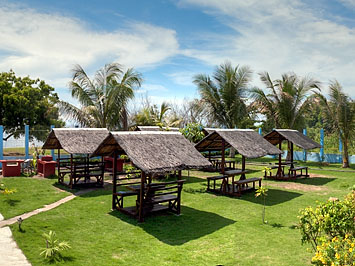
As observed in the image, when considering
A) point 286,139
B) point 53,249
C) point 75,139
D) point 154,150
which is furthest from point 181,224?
point 286,139

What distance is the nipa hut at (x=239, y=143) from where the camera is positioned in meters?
11.4

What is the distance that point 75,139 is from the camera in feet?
42.4

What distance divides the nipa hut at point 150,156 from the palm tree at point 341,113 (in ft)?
45.4

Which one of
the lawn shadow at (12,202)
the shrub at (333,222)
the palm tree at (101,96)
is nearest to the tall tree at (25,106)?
the palm tree at (101,96)

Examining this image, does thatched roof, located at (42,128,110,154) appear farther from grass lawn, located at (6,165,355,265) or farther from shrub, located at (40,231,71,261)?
shrub, located at (40,231,71,261)

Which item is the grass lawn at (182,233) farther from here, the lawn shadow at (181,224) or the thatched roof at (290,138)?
the thatched roof at (290,138)

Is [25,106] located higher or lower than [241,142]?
higher

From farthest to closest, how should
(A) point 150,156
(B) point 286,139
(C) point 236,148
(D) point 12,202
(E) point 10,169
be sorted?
(B) point 286,139 → (E) point 10,169 → (C) point 236,148 → (D) point 12,202 → (A) point 150,156

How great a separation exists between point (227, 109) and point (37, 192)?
50.9 feet

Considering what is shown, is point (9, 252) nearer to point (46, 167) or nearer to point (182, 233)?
point (182, 233)

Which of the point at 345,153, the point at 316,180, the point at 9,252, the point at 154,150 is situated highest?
the point at 154,150

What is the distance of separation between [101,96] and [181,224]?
12.7m

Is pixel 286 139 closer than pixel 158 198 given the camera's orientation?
No

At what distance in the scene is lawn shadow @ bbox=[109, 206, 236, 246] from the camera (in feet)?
23.2
